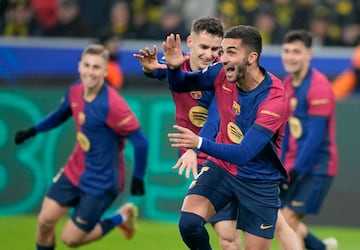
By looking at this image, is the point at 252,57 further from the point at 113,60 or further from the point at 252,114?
the point at 113,60

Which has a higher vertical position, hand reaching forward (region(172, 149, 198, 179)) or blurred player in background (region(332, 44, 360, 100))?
hand reaching forward (region(172, 149, 198, 179))

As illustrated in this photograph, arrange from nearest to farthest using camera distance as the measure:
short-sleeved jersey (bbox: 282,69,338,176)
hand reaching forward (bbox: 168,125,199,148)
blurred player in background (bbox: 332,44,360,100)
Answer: hand reaching forward (bbox: 168,125,199,148) → short-sleeved jersey (bbox: 282,69,338,176) → blurred player in background (bbox: 332,44,360,100)

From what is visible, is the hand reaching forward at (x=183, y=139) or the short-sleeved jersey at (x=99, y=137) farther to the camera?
the short-sleeved jersey at (x=99, y=137)

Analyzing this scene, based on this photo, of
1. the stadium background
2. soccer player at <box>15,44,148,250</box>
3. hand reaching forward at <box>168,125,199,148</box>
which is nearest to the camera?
hand reaching forward at <box>168,125,199,148</box>

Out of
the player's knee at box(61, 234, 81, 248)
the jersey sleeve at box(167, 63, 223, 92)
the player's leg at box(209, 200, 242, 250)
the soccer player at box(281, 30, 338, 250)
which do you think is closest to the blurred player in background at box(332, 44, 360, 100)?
the soccer player at box(281, 30, 338, 250)

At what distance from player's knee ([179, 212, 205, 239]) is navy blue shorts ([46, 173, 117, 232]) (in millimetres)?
2293

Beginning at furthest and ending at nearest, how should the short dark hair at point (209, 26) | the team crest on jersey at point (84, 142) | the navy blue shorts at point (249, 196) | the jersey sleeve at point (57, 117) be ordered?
1. the jersey sleeve at point (57, 117)
2. the team crest on jersey at point (84, 142)
3. the short dark hair at point (209, 26)
4. the navy blue shorts at point (249, 196)

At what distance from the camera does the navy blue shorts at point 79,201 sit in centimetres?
998

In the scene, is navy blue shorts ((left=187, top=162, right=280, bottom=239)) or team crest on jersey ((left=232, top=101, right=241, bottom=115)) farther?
navy blue shorts ((left=187, top=162, right=280, bottom=239))

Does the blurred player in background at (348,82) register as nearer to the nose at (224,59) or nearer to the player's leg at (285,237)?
the player's leg at (285,237)

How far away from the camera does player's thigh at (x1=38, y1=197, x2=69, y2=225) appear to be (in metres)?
9.80

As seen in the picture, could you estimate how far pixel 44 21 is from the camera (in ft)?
51.7

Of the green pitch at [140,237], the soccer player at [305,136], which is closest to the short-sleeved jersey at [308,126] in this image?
the soccer player at [305,136]

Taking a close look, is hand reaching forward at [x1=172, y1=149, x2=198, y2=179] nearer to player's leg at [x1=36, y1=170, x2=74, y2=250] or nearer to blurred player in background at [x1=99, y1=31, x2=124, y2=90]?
player's leg at [x1=36, y1=170, x2=74, y2=250]
